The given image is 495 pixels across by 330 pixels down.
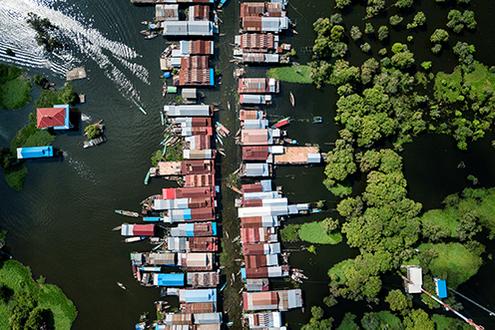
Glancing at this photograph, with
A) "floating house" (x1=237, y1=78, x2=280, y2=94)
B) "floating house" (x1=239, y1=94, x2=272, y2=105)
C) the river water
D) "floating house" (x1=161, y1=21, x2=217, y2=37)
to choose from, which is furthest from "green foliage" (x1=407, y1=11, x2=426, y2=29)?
"floating house" (x1=161, y1=21, x2=217, y2=37)

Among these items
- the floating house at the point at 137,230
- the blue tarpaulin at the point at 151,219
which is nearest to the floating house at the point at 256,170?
the blue tarpaulin at the point at 151,219

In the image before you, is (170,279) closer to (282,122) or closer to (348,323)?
(348,323)

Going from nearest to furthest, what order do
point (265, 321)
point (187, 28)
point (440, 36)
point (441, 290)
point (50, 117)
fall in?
point (265, 321) < point (50, 117) < point (441, 290) < point (187, 28) < point (440, 36)

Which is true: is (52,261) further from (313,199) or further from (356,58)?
(356,58)

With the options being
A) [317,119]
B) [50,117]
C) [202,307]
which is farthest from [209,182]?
[50,117]

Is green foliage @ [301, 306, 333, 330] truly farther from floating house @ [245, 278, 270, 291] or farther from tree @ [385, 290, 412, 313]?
tree @ [385, 290, 412, 313]
